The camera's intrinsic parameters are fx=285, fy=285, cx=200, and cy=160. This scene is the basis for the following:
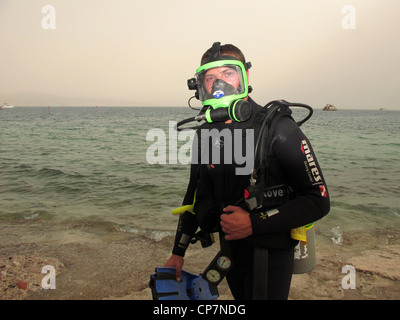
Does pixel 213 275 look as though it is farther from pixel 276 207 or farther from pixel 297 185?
pixel 297 185

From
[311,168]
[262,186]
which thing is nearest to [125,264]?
[262,186]

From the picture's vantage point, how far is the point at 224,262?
196cm

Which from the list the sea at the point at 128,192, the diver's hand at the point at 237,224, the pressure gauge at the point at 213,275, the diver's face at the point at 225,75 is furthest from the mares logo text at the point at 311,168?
the sea at the point at 128,192

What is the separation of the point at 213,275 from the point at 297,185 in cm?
85

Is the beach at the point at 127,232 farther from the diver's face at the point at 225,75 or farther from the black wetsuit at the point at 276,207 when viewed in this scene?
the diver's face at the point at 225,75

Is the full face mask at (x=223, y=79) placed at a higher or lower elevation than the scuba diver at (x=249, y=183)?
higher

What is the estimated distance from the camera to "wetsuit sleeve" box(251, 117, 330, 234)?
68.2 inches

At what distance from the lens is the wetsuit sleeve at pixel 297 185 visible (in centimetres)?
173

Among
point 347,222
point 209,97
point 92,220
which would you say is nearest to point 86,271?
point 92,220

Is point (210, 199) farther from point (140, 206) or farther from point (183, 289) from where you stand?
point (140, 206)

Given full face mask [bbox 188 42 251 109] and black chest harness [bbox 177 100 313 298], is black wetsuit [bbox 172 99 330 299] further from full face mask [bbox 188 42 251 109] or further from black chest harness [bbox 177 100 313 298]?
full face mask [bbox 188 42 251 109]

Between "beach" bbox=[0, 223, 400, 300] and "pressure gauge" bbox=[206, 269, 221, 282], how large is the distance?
7.18ft

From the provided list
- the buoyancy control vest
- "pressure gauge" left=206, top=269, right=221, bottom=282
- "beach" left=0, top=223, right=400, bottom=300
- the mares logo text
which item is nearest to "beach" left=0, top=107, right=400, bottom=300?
"beach" left=0, top=223, right=400, bottom=300

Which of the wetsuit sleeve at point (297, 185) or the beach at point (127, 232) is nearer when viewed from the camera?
the wetsuit sleeve at point (297, 185)
